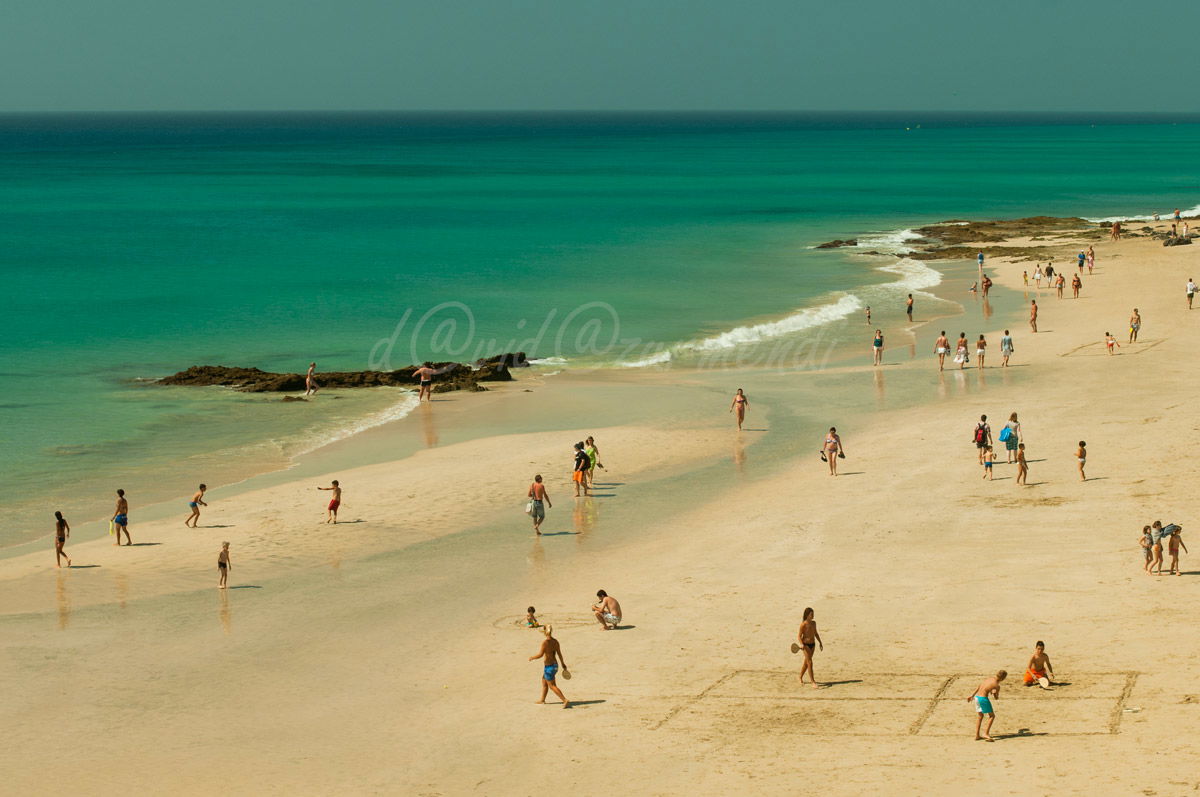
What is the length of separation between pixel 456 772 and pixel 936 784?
5.43 metres

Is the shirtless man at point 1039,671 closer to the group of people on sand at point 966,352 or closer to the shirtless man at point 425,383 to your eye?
the group of people on sand at point 966,352

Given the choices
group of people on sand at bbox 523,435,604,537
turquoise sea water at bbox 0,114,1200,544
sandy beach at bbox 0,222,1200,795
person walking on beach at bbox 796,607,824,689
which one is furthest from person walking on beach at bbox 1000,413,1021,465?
turquoise sea water at bbox 0,114,1200,544

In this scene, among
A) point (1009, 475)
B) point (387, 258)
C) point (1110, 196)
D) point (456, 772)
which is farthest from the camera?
point (1110, 196)

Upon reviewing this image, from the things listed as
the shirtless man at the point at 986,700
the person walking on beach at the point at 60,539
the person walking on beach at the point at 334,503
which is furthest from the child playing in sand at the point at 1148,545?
the person walking on beach at the point at 60,539

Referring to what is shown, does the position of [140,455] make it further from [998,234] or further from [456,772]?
[998,234]

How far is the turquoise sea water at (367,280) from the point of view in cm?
3416

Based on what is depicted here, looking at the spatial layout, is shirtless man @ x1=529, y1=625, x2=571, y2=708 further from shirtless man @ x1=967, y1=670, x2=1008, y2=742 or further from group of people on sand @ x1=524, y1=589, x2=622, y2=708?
shirtless man @ x1=967, y1=670, x2=1008, y2=742

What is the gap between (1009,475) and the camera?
2567cm

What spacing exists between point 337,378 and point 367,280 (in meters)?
24.6

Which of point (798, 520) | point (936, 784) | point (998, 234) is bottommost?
A: point (936, 784)

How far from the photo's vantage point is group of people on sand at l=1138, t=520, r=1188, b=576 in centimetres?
1877

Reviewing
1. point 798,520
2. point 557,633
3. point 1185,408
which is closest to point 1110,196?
point 1185,408

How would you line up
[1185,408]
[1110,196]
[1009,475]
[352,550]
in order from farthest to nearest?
1. [1110,196]
2. [1185,408]
3. [1009,475]
4. [352,550]

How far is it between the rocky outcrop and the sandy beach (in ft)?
22.8
